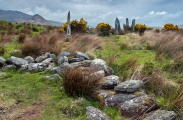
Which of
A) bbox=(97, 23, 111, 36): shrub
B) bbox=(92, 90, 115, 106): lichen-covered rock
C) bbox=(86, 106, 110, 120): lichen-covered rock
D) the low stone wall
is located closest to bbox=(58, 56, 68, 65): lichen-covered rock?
the low stone wall

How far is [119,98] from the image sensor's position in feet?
16.2

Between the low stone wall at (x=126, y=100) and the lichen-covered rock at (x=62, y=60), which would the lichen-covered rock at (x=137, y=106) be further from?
the lichen-covered rock at (x=62, y=60)

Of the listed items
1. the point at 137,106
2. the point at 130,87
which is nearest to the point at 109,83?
the point at 130,87

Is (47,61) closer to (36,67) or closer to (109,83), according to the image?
(36,67)

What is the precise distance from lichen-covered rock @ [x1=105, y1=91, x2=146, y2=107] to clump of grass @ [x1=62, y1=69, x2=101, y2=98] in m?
0.50

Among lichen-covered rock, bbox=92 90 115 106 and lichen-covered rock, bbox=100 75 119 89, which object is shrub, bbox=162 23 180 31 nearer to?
lichen-covered rock, bbox=100 75 119 89

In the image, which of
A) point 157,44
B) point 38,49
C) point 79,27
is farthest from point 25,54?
point 79,27

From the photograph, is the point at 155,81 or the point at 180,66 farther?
the point at 180,66

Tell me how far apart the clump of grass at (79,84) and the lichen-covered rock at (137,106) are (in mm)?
973

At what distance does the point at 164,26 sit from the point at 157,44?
13.8m

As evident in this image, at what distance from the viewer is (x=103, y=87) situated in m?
5.67

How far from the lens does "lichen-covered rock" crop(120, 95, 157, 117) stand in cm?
437

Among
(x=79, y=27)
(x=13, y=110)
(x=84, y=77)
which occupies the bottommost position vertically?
(x=13, y=110)

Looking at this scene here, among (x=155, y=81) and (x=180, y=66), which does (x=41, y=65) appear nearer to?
(x=155, y=81)
